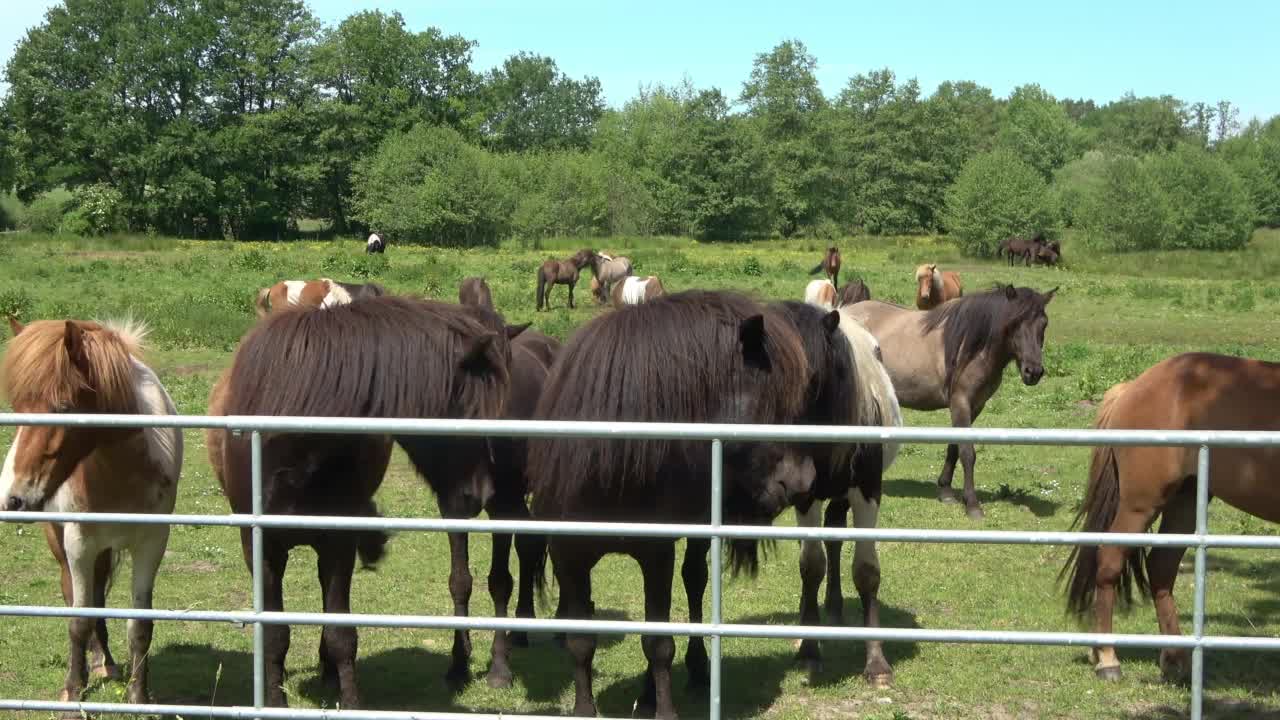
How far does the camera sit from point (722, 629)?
143 inches

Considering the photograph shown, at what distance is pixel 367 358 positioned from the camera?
16.8ft

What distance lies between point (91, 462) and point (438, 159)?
6353 cm

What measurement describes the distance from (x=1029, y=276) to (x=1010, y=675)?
115 feet

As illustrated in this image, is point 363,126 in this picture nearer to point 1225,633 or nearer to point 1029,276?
point 1029,276

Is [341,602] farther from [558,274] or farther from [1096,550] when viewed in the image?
[558,274]

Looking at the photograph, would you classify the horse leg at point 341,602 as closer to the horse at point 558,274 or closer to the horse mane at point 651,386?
the horse mane at point 651,386

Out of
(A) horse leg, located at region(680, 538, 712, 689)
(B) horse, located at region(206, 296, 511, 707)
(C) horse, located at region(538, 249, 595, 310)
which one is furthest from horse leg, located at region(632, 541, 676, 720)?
(C) horse, located at region(538, 249, 595, 310)

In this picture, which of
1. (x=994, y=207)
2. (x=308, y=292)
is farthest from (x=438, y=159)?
(x=308, y=292)

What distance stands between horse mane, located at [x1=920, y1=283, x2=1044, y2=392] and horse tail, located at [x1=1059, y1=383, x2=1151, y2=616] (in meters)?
4.19

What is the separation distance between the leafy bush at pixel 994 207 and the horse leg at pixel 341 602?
54.3 m

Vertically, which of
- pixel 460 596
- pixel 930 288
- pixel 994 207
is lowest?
pixel 460 596

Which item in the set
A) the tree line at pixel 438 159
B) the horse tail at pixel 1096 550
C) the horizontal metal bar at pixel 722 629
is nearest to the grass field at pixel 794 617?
the horse tail at pixel 1096 550

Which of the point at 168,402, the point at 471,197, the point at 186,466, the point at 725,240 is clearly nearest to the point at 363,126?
the point at 471,197

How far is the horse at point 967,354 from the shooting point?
1059cm
